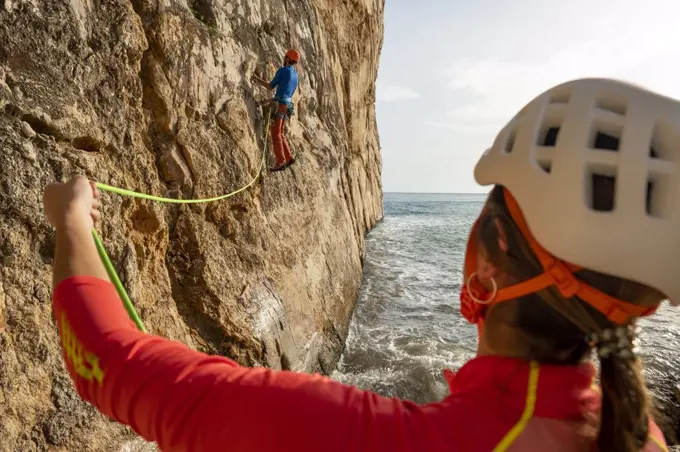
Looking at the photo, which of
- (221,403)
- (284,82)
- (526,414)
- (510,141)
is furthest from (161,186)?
(526,414)

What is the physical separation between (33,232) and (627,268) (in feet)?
9.97

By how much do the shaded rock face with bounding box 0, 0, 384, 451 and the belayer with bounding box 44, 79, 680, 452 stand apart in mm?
1826

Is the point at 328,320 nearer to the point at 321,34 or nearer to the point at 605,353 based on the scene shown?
the point at 605,353

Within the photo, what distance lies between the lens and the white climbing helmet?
38.9 inches

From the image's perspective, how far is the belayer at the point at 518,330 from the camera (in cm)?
82

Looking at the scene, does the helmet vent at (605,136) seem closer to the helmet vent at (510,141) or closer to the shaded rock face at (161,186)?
the helmet vent at (510,141)

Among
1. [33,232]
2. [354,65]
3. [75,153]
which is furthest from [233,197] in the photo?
[354,65]

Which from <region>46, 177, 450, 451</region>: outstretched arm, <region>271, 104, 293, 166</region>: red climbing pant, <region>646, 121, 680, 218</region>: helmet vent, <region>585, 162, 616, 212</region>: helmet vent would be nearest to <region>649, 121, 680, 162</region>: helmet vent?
<region>646, 121, 680, 218</region>: helmet vent

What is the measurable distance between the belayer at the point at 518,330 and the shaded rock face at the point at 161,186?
183cm

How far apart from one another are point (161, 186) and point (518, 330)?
12.1 ft

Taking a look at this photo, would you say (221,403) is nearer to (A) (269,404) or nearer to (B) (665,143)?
(A) (269,404)

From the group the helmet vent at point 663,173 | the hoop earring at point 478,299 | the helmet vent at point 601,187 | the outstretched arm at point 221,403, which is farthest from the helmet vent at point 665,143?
the outstretched arm at point 221,403

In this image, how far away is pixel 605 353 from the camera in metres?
1.01

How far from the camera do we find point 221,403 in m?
0.82
